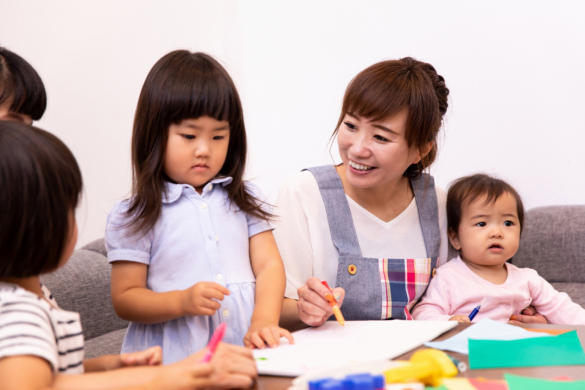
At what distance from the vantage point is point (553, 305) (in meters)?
1.66

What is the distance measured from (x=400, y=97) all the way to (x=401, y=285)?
0.45 m

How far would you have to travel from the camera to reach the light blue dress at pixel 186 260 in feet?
3.94

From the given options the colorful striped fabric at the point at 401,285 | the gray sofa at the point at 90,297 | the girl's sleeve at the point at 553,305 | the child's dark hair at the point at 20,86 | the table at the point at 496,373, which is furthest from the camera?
the gray sofa at the point at 90,297

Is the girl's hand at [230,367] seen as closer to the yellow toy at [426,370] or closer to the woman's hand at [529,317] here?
the yellow toy at [426,370]

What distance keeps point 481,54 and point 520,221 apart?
91 centimetres

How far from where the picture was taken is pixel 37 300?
31.3 inches

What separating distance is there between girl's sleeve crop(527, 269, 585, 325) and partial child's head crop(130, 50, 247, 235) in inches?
37.2

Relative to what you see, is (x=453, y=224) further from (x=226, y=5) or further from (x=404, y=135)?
(x=226, y=5)

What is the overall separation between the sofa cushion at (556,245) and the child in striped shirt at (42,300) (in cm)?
157

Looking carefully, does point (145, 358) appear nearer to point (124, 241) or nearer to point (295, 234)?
point (124, 241)

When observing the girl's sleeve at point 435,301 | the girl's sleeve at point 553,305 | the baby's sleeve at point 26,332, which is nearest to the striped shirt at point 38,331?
the baby's sleeve at point 26,332

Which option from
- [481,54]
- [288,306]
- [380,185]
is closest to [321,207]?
[380,185]

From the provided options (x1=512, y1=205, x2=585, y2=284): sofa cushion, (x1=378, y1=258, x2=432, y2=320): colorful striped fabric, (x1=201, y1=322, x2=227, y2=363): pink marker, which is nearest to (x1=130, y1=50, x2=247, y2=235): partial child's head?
(x1=201, y1=322, x2=227, y2=363): pink marker

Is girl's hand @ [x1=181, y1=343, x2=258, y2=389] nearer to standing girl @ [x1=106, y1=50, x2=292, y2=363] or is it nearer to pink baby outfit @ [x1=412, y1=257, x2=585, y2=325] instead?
standing girl @ [x1=106, y1=50, x2=292, y2=363]
